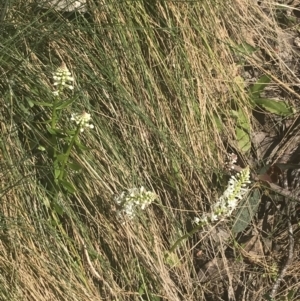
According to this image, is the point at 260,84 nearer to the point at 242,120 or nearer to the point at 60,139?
the point at 242,120

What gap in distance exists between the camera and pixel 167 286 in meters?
1.54

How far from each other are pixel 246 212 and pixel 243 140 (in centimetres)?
21

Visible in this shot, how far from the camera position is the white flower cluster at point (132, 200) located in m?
1.32

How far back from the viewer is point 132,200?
1367 mm

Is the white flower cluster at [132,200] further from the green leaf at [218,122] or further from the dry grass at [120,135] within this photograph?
the green leaf at [218,122]

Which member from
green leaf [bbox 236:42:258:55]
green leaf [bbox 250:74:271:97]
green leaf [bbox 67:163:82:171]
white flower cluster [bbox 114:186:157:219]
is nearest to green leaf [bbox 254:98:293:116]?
green leaf [bbox 250:74:271:97]

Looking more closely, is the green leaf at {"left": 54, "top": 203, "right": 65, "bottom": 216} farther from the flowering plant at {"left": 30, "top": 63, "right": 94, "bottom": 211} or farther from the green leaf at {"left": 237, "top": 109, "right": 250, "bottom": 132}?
the green leaf at {"left": 237, "top": 109, "right": 250, "bottom": 132}

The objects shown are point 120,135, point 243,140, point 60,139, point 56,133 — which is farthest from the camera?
point 243,140

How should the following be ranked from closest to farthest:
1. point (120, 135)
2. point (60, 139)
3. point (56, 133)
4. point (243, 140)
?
→ point (56, 133) → point (60, 139) → point (120, 135) → point (243, 140)

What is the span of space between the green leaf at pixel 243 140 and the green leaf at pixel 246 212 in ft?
0.41

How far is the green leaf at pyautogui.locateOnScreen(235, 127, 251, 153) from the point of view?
1.63m

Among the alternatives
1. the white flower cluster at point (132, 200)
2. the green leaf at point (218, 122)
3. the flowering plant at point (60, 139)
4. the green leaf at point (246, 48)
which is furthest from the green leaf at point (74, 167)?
the green leaf at point (246, 48)

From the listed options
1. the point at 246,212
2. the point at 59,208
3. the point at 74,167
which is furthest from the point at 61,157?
the point at 246,212

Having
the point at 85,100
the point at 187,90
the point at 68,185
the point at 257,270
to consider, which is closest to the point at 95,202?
the point at 68,185
